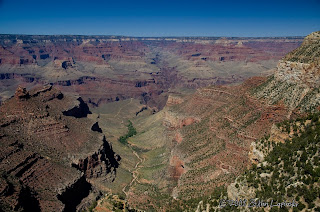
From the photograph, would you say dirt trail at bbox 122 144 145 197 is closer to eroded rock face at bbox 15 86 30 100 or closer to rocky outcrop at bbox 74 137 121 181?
rocky outcrop at bbox 74 137 121 181

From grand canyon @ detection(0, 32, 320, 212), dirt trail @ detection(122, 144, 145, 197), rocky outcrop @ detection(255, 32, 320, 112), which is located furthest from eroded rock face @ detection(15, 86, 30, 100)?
rocky outcrop @ detection(255, 32, 320, 112)

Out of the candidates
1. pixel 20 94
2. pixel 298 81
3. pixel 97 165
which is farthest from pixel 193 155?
pixel 20 94

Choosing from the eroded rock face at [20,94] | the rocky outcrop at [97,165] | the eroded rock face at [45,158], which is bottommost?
the rocky outcrop at [97,165]

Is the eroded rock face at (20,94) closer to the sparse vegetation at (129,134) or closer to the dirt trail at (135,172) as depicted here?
the dirt trail at (135,172)

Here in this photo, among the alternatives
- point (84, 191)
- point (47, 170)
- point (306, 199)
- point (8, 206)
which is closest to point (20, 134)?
point (47, 170)

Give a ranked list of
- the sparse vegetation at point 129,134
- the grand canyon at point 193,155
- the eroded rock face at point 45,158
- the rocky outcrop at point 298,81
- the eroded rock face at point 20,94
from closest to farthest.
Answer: the grand canyon at point 193,155 < the eroded rock face at point 45,158 < the rocky outcrop at point 298,81 < the eroded rock face at point 20,94 < the sparse vegetation at point 129,134

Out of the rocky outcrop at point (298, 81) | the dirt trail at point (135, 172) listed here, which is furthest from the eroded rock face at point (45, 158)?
the rocky outcrop at point (298, 81)

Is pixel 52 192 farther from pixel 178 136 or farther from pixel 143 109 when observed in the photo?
pixel 143 109

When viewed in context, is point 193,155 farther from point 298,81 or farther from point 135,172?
point 298,81
